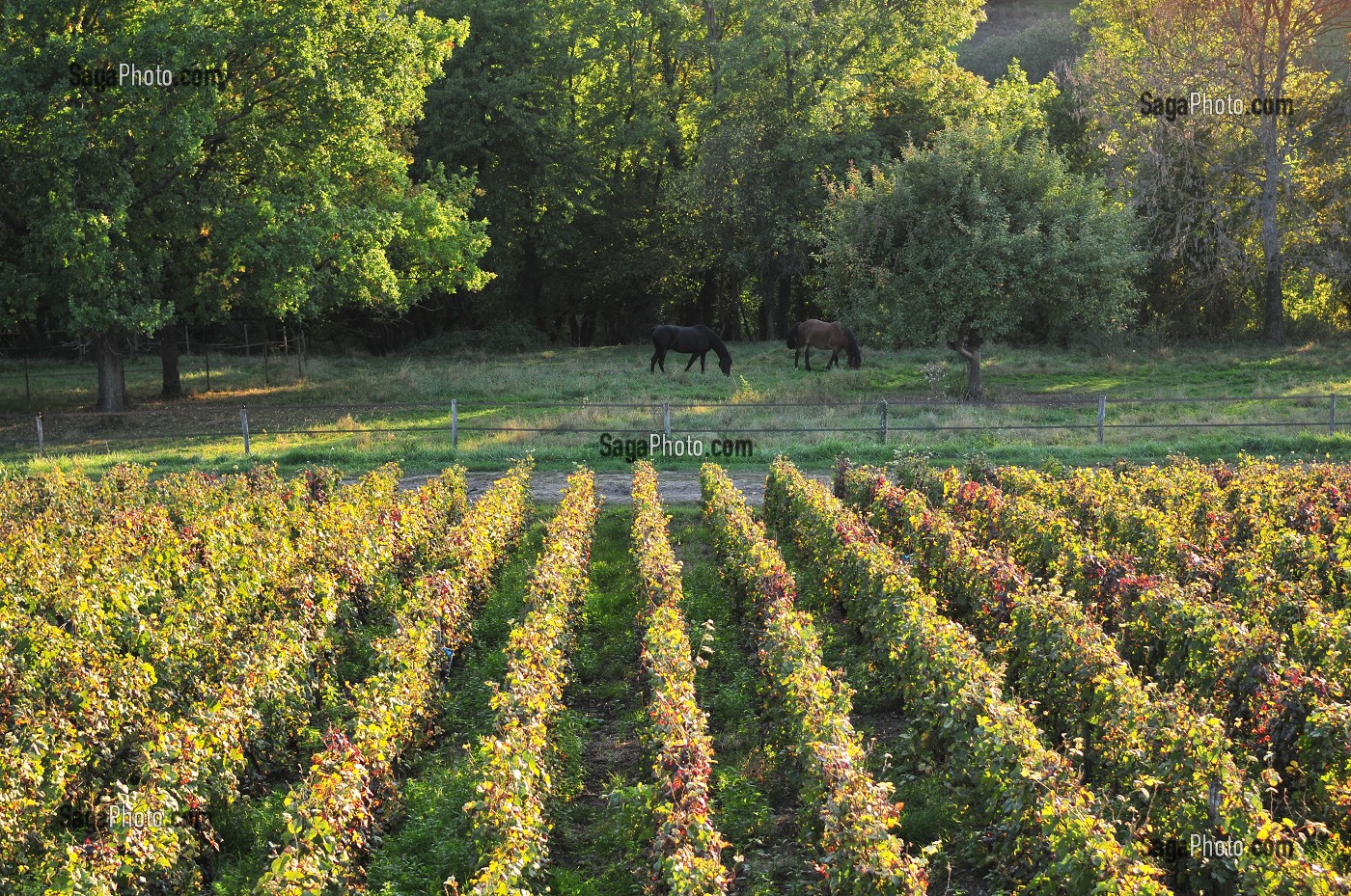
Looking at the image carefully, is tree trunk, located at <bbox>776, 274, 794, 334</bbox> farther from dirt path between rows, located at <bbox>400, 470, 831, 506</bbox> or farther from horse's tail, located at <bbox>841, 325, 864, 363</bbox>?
dirt path between rows, located at <bbox>400, 470, 831, 506</bbox>

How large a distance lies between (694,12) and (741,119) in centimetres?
917

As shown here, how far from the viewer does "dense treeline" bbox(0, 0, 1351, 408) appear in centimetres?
2750

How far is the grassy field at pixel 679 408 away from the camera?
23891 mm

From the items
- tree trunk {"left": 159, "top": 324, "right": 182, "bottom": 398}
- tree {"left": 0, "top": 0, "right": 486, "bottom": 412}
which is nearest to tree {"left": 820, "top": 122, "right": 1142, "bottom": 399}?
tree {"left": 0, "top": 0, "right": 486, "bottom": 412}

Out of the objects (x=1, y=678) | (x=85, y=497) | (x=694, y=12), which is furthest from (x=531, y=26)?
(x=1, y=678)

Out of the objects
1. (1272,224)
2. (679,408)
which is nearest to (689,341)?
(679,408)

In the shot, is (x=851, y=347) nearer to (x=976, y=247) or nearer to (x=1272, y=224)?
(x=976, y=247)

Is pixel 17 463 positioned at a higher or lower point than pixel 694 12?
lower

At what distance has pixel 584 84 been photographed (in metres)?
54.6

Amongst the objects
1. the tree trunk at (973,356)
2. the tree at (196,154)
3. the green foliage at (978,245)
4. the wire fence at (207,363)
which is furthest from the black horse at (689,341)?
the wire fence at (207,363)

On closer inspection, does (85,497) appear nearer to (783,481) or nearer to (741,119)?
(783,481)

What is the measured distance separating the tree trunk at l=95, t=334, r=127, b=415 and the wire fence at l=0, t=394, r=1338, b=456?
744 mm

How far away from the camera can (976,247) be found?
29.2 meters

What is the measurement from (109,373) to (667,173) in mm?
28217
